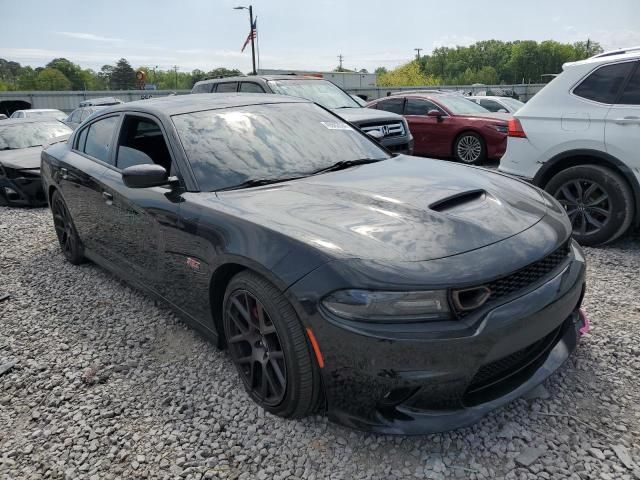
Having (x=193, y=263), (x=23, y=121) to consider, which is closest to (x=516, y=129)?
(x=193, y=263)

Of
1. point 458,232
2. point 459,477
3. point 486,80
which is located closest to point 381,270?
point 458,232

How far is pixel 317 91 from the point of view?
8.52 metres

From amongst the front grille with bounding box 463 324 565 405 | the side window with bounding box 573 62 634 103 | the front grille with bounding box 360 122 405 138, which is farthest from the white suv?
the front grille with bounding box 360 122 405 138

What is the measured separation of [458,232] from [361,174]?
97cm

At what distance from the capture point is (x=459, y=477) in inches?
79.4

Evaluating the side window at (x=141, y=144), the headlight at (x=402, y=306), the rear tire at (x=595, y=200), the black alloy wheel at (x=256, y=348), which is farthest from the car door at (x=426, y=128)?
the headlight at (x=402, y=306)

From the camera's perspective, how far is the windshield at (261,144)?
288 centimetres

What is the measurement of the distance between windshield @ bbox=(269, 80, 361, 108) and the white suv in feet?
13.2

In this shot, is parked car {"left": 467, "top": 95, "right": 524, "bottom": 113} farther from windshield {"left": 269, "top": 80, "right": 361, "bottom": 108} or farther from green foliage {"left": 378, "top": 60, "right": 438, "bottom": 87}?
green foliage {"left": 378, "top": 60, "right": 438, "bottom": 87}

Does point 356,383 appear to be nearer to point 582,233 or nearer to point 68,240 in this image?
point 582,233

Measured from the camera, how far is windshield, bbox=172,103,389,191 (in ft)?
9.45

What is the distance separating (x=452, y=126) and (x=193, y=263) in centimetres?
821

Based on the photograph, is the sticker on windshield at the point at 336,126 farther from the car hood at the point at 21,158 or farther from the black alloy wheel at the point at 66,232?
the car hood at the point at 21,158

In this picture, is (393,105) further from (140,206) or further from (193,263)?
(193,263)
